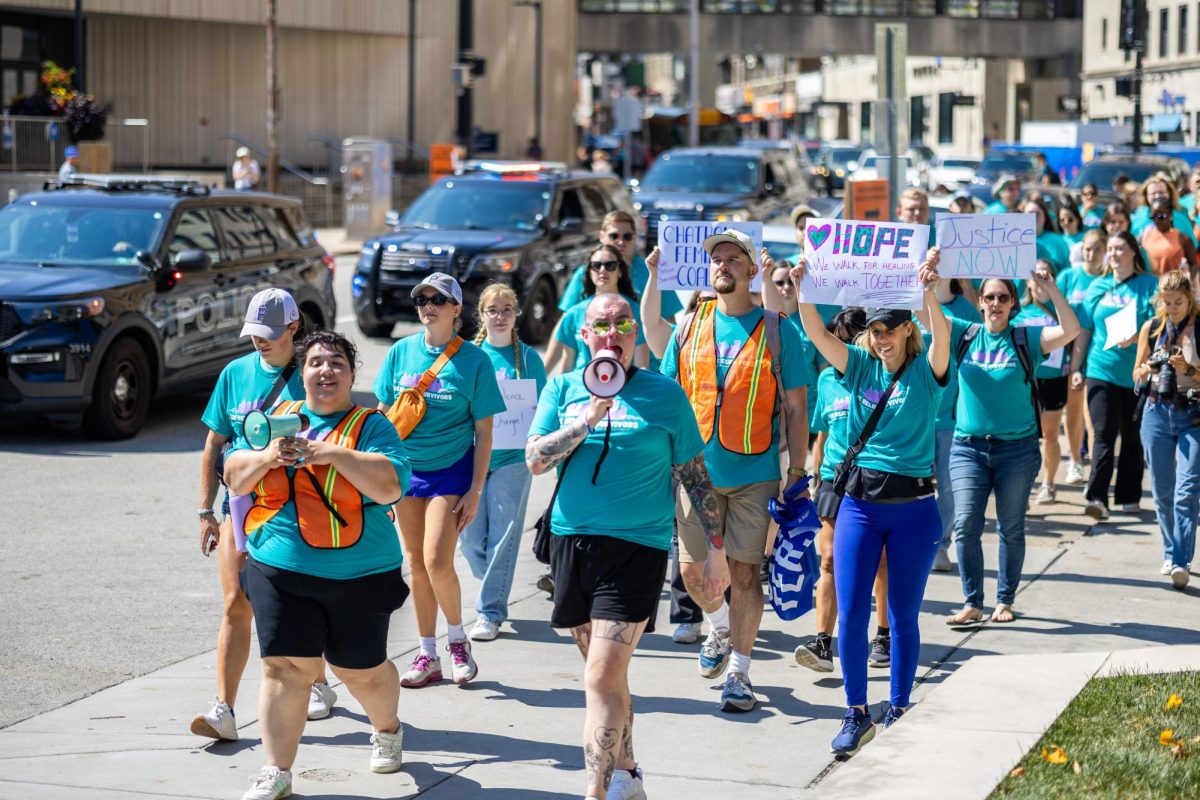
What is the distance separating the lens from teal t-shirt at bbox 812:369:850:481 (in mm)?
6961

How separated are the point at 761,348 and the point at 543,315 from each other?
12.2 metres

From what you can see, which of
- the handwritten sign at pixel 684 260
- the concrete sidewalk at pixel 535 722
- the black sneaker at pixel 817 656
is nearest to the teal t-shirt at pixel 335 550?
the concrete sidewalk at pixel 535 722

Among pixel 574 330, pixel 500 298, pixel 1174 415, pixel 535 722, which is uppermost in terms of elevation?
pixel 500 298

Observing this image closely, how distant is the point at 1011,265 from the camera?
25.4 ft

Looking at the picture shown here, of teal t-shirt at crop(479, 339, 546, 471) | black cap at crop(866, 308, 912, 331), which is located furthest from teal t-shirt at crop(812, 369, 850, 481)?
teal t-shirt at crop(479, 339, 546, 471)

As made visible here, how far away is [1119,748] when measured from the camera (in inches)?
228

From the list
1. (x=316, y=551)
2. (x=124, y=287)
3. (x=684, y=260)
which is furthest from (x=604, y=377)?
(x=124, y=287)

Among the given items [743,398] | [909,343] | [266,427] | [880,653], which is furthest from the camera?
[880,653]

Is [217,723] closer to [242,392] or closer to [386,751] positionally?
[386,751]

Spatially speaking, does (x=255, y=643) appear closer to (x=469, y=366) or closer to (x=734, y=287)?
(x=469, y=366)

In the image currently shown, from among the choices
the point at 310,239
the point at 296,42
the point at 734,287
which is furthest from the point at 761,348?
the point at 296,42

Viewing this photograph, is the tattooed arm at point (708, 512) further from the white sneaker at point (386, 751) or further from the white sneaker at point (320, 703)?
the white sneaker at point (320, 703)

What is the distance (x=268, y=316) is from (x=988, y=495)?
12.4 ft

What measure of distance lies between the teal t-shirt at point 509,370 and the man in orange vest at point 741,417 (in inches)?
46.5
